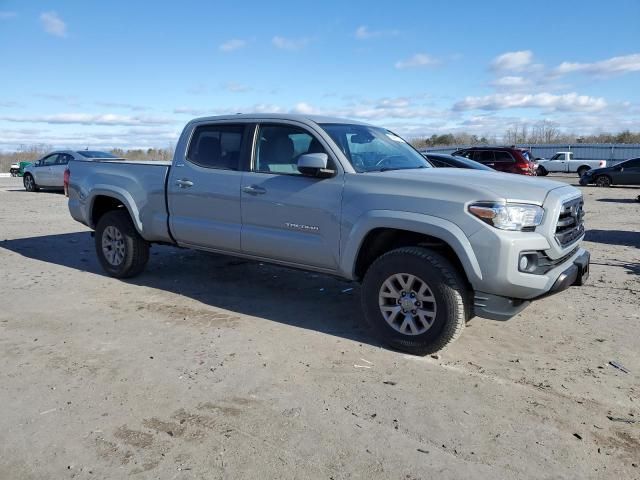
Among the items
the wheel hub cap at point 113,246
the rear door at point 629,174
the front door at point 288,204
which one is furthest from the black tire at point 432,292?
the rear door at point 629,174

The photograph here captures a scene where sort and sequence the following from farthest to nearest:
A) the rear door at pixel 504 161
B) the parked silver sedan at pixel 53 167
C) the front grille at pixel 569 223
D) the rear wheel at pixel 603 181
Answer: the rear wheel at pixel 603 181
the rear door at pixel 504 161
the parked silver sedan at pixel 53 167
the front grille at pixel 569 223

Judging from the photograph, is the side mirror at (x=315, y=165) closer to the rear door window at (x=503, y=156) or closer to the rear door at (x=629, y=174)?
the rear door window at (x=503, y=156)

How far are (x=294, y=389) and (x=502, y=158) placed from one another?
21.9 m

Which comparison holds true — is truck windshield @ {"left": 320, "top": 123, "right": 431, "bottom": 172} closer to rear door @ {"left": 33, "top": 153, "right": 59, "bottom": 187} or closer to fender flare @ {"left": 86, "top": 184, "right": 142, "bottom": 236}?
fender flare @ {"left": 86, "top": 184, "right": 142, "bottom": 236}

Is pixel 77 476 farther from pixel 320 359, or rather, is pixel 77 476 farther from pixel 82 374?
pixel 320 359

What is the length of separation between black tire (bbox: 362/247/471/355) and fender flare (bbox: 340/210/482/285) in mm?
170

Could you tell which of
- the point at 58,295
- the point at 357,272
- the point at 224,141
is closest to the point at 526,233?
the point at 357,272

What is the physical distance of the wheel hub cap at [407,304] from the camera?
4.48m

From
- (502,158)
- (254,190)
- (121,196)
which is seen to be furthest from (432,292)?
(502,158)

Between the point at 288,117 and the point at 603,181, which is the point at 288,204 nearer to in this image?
the point at 288,117

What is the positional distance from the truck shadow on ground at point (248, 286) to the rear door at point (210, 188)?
0.72 m

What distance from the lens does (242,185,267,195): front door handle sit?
5391 mm

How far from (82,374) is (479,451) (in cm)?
288

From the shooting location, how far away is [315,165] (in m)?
4.82
